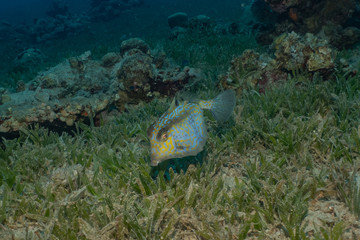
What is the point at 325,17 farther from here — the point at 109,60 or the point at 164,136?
the point at 164,136

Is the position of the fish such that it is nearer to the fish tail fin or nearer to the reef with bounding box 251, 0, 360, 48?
the fish tail fin

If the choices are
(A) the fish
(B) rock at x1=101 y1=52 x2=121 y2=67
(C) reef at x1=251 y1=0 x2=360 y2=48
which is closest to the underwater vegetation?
(A) the fish

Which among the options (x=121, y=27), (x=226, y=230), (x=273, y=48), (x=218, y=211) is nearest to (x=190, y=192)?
(x=218, y=211)

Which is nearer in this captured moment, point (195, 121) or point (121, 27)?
point (195, 121)

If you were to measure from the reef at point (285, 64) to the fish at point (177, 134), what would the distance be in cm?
348

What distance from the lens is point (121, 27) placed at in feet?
77.3

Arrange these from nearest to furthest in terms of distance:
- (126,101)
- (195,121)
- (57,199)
→ (195,121) < (57,199) < (126,101)

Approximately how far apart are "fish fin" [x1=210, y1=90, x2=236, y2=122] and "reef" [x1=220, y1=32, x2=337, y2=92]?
2.88 metres

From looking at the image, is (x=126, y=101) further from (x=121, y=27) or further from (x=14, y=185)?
(x=121, y=27)

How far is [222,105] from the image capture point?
335cm

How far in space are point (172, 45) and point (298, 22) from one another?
5.26 metres

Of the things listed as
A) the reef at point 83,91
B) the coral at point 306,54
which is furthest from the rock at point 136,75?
the coral at point 306,54

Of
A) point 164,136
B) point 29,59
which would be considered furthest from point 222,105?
point 29,59

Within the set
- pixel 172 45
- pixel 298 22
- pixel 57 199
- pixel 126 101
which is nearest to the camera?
pixel 57 199
